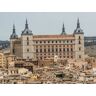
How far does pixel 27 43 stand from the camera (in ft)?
20.9

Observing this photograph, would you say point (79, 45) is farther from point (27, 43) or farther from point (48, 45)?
point (27, 43)

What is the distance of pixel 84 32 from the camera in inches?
250

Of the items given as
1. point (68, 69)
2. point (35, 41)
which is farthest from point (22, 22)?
point (68, 69)

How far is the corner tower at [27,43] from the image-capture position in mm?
6359

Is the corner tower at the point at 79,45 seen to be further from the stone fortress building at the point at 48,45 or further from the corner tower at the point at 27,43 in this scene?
the corner tower at the point at 27,43

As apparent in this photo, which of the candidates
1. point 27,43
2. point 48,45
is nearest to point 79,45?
point 48,45

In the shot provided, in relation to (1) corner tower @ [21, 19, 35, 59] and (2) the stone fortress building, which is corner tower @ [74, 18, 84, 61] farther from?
(1) corner tower @ [21, 19, 35, 59]

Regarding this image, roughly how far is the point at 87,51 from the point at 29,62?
1.81 feet

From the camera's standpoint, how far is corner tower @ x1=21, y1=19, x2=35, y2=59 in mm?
6359

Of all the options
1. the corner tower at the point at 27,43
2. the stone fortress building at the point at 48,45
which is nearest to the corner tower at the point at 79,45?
the stone fortress building at the point at 48,45

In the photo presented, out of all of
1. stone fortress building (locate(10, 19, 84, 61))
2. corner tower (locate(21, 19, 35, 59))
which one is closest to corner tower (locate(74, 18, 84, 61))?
stone fortress building (locate(10, 19, 84, 61))

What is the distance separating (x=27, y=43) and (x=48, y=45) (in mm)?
200
